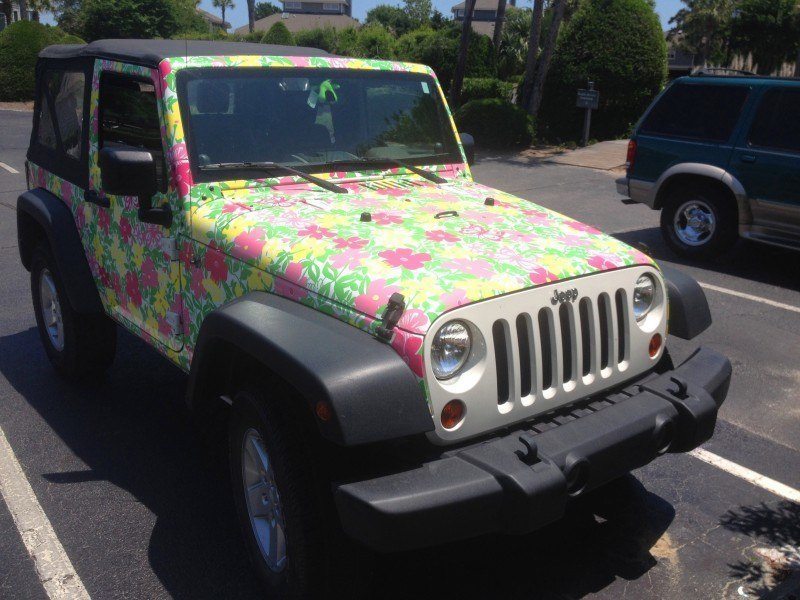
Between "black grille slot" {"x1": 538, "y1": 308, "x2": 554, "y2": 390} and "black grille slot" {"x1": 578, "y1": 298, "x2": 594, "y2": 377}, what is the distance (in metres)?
0.18

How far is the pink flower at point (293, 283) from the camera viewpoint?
2.98 meters

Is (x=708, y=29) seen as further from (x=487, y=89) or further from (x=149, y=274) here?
(x=149, y=274)

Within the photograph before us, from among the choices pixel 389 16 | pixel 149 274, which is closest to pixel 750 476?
pixel 149 274

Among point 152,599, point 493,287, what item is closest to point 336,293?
point 493,287

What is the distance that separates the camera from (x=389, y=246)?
3131 millimetres

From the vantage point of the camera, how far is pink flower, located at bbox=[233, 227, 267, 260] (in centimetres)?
319

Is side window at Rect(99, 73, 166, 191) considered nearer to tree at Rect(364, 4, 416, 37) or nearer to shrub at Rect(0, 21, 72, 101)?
shrub at Rect(0, 21, 72, 101)

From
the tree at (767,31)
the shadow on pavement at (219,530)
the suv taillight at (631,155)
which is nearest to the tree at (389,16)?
the tree at (767,31)

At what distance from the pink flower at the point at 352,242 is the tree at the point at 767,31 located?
49276 millimetres

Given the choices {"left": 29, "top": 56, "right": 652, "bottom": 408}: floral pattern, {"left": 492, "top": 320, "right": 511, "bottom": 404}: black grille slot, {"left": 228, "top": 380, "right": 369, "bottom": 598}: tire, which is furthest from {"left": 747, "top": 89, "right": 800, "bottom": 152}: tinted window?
{"left": 228, "top": 380, "right": 369, "bottom": 598}: tire

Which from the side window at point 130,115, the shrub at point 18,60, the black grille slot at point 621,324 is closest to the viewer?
the black grille slot at point 621,324

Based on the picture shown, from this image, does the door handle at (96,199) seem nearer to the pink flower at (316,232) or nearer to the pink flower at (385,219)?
the pink flower at (316,232)

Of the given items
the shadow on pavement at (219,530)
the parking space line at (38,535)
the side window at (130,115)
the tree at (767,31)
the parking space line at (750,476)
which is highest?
the tree at (767,31)

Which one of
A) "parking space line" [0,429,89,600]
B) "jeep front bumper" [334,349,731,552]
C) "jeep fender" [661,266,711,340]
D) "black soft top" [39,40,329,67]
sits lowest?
"parking space line" [0,429,89,600]
